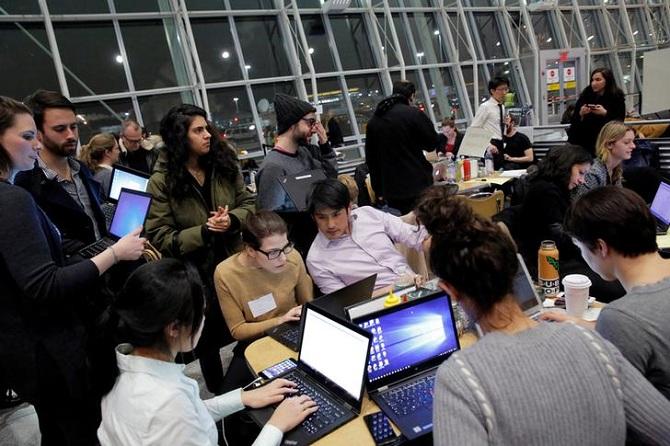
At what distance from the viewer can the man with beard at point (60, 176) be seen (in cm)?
188

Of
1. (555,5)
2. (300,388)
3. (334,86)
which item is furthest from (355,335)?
(555,5)

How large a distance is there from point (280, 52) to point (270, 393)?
715 centimetres

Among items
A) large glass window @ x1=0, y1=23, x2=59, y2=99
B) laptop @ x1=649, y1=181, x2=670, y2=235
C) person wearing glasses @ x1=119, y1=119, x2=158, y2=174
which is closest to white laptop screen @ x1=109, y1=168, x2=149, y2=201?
Result: person wearing glasses @ x1=119, y1=119, x2=158, y2=174

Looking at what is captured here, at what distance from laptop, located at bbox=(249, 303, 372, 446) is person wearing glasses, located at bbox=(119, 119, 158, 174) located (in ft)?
10.8

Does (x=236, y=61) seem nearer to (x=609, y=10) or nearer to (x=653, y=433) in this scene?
(x=653, y=433)

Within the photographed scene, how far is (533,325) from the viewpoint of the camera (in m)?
0.93

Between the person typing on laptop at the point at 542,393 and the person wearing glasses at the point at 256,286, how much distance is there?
3.79ft

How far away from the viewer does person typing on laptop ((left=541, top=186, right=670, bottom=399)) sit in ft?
3.64

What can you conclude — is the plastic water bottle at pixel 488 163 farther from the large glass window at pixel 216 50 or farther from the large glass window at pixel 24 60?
the large glass window at pixel 24 60

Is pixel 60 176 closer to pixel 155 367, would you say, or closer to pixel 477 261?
pixel 155 367

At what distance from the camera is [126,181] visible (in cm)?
289

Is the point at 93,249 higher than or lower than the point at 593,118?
lower

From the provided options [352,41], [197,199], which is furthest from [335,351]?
[352,41]

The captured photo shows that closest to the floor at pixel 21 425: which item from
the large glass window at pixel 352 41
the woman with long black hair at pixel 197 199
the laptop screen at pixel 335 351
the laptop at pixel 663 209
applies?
the woman with long black hair at pixel 197 199
